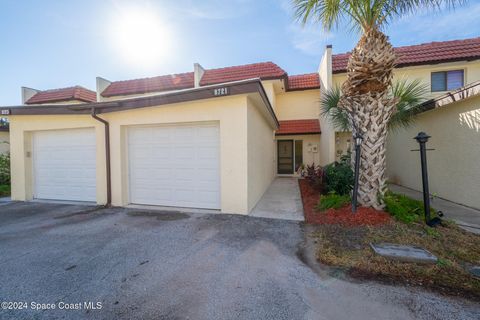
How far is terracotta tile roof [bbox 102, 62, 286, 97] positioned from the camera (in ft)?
35.2

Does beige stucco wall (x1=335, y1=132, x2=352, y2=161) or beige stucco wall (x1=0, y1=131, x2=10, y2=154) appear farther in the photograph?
beige stucco wall (x1=0, y1=131, x2=10, y2=154)

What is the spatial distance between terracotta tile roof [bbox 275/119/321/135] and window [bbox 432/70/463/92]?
547 cm

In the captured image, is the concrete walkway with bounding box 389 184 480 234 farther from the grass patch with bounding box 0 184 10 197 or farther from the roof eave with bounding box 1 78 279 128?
the grass patch with bounding box 0 184 10 197

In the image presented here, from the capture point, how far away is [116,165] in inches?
241

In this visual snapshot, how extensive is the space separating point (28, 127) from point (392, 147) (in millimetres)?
14692

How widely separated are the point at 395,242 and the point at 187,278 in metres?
3.51

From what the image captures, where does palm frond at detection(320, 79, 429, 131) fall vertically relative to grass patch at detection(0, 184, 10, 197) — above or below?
above

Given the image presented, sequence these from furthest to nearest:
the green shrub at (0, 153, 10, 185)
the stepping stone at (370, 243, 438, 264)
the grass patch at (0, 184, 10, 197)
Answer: the green shrub at (0, 153, 10, 185)
the grass patch at (0, 184, 10, 197)
the stepping stone at (370, 243, 438, 264)

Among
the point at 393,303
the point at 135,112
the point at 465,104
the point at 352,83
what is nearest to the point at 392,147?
the point at 465,104

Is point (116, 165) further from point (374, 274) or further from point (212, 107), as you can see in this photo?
point (374, 274)

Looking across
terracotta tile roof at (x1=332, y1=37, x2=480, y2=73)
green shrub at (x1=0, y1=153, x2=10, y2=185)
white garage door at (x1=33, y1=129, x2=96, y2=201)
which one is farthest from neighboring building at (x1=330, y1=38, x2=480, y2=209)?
green shrub at (x1=0, y1=153, x2=10, y2=185)

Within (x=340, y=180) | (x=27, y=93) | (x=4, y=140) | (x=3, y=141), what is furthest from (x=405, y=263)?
(x=27, y=93)

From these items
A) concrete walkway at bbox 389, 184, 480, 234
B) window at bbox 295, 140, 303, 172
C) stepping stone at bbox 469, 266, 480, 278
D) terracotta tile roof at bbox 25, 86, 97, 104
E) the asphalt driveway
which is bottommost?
the asphalt driveway

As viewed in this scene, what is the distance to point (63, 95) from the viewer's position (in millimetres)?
13172
